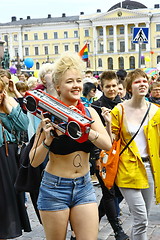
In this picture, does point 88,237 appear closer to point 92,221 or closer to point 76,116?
point 92,221

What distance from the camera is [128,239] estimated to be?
4.49 metres

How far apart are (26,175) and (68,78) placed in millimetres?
1002

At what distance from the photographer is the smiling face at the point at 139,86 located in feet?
13.0

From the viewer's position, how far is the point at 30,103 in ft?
8.78

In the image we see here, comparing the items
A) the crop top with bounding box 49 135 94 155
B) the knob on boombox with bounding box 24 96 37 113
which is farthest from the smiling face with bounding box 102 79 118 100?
the knob on boombox with bounding box 24 96 37 113

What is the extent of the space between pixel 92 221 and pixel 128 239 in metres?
1.78

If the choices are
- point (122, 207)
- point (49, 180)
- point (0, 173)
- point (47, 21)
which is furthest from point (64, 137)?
point (47, 21)

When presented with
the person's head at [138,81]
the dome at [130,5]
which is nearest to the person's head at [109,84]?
the person's head at [138,81]

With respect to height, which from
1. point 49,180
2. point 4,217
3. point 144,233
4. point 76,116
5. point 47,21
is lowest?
point 144,233

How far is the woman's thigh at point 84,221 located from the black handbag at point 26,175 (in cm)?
67

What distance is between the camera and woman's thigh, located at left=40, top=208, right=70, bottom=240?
9.44ft

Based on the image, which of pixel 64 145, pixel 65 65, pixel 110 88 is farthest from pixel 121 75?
pixel 64 145

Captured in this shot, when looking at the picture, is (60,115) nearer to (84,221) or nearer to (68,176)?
(68,176)

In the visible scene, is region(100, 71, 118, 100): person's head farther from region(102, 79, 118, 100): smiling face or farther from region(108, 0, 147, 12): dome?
region(108, 0, 147, 12): dome
